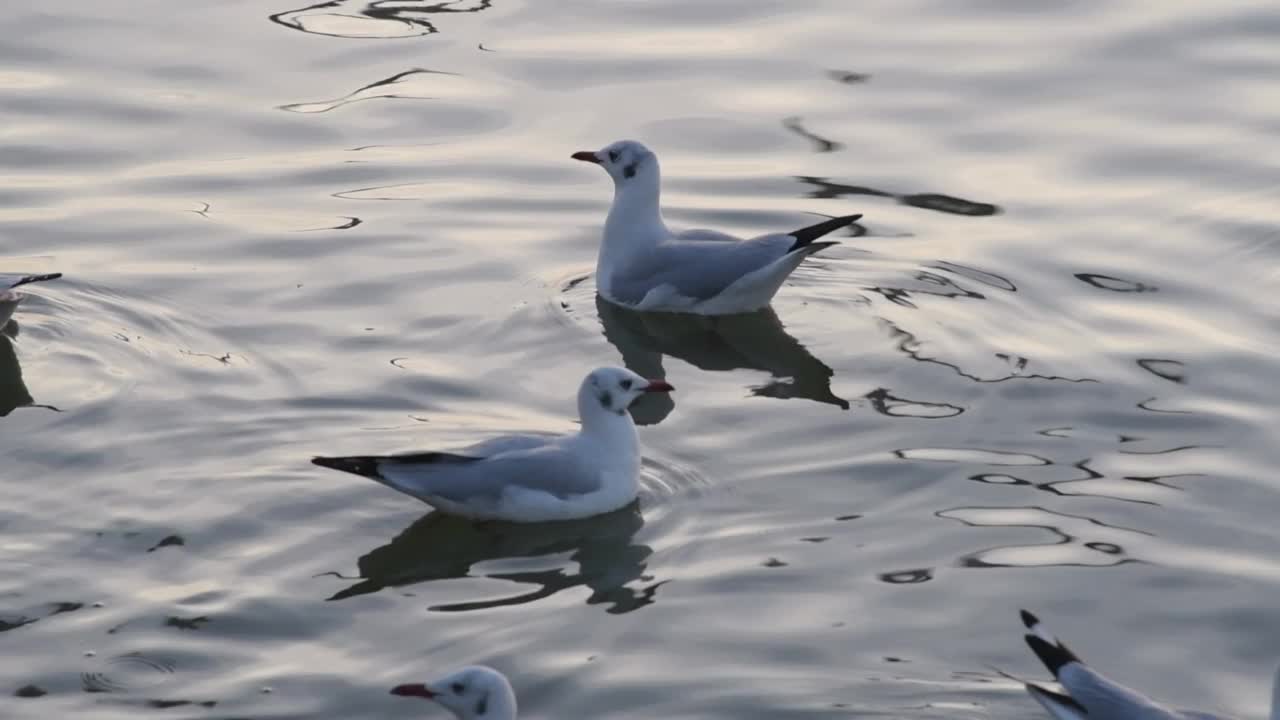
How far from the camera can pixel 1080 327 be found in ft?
38.5

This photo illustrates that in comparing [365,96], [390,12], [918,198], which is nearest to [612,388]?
[918,198]

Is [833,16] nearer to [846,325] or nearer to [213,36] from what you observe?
[213,36]

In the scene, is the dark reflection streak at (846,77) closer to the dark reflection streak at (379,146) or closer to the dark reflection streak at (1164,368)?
the dark reflection streak at (379,146)

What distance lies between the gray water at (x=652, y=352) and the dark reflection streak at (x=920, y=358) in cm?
4

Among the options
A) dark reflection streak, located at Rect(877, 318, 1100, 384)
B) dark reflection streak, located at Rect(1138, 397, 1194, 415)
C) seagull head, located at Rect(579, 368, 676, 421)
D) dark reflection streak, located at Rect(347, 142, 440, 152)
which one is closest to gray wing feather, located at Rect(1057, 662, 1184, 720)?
seagull head, located at Rect(579, 368, 676, 421)

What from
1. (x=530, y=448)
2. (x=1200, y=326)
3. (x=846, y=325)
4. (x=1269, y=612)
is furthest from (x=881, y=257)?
(x=1269, y=612)

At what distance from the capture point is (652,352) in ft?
39.9

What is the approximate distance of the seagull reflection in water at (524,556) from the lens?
8.80 meters

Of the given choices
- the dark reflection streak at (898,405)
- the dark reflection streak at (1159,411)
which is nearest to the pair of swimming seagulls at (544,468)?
the dark reflection streak at (898,405)

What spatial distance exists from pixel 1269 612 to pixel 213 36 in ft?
35.3

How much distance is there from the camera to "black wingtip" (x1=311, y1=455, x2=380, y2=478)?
919 centimetres

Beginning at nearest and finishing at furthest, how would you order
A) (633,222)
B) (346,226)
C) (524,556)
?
1. (524,556)
2. (633,222)
3. (346,226)

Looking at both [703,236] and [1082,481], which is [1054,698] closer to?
[1082,481]

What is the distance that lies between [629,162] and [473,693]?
628 cm
